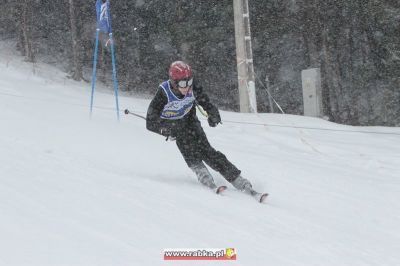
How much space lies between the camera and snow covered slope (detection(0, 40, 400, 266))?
4.13 meters

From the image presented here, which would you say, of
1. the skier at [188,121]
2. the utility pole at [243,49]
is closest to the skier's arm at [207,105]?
the skier at [188,121]

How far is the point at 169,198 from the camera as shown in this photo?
5.76 meters

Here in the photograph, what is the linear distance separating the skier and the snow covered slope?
21 cm

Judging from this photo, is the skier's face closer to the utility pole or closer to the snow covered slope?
the snow covered slope

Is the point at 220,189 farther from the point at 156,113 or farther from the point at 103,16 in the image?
the point at 103,16

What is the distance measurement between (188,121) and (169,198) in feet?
4.98

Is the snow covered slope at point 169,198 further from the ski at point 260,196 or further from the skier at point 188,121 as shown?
the skier at point 188,121

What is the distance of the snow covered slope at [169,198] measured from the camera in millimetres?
4129

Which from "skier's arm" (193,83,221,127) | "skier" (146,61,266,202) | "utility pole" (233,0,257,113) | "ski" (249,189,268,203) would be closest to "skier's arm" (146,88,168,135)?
"skier" (146,61,266,202)

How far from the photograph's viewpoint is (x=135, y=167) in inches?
294

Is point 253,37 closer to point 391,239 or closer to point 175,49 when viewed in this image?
point 175,49

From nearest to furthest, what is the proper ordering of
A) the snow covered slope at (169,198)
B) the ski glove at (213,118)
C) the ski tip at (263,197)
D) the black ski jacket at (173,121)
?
the snow covered slope at (169,198), the ski tip at (263,197), the black ski jacket at (173,121), the ski glove at (213,118)

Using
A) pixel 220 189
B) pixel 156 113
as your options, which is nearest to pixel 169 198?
pixel 220 189

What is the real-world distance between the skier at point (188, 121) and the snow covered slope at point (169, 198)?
8.4 inches
